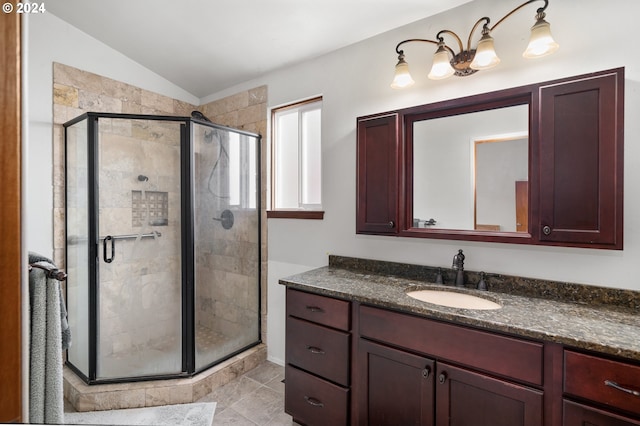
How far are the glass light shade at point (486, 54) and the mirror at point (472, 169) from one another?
0.22 metres

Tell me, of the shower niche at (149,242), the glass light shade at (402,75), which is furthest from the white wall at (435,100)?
the shower niche at (149,242)

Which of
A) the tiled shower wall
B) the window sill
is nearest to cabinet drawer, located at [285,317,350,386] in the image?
the window sill

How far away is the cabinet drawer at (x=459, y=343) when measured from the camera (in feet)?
3.75

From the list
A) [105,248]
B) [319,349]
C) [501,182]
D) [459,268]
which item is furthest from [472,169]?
[105,248]

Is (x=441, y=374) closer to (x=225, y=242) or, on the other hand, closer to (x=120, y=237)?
(x=225, y=242)

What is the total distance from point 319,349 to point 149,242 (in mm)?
1672

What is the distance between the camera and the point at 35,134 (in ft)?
7.16

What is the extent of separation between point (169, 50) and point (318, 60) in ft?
4.01

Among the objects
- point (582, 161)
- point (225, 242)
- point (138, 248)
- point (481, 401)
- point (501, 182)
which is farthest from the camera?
point (225, 242)

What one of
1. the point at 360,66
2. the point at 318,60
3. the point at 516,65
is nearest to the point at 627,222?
the point at 516,65

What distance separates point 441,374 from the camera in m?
1.32

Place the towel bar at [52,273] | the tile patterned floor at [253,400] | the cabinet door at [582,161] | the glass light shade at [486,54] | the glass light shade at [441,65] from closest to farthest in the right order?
1. the towel bar at [52,273]
2. the cabinet door at [582,161]
3. the glass light shade at [486,54]
4. the glass light shade at [441,65]
5. the tile patterned floor at [253,400]

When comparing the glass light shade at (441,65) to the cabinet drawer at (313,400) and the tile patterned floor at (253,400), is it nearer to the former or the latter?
the cabinet drawer at (313,400)

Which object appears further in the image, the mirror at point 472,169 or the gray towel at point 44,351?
the mirror at point 472,169
